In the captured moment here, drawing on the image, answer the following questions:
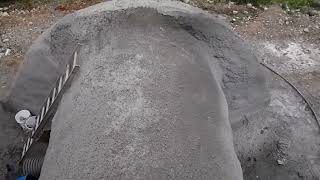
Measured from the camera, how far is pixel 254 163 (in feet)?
10.9

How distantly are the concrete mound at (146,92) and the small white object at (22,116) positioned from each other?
386mm

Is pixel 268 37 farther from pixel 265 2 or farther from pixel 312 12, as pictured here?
pixel 312 12

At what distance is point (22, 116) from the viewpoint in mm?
3014

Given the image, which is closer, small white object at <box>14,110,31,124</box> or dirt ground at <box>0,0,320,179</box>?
small white object at <box>14,110,31,124</box>

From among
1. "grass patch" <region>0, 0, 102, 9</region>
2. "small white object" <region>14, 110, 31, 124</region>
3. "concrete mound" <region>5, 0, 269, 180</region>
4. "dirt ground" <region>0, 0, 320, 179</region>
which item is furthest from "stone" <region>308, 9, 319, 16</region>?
"small white object" <region>14, 110, 31, 124</region>

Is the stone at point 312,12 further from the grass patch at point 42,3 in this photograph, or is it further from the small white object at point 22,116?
the small white object at point 22,116

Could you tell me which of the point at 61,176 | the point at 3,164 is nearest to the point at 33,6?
the point at 3,164

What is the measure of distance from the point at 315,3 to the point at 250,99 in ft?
8.96

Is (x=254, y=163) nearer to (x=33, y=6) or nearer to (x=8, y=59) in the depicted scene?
(x=8, y=59)

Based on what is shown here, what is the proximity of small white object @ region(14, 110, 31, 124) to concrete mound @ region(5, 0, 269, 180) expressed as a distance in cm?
39

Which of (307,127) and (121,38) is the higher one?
(121,38)

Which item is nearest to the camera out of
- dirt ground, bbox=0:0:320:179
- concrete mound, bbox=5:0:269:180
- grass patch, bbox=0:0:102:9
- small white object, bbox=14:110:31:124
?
concrete mound, bbox=5:0:269:180

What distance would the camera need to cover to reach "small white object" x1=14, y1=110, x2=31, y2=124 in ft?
9.84

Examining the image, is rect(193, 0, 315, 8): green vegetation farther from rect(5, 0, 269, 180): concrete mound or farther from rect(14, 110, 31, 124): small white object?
rect(14, 110, 31, 124): small white object
